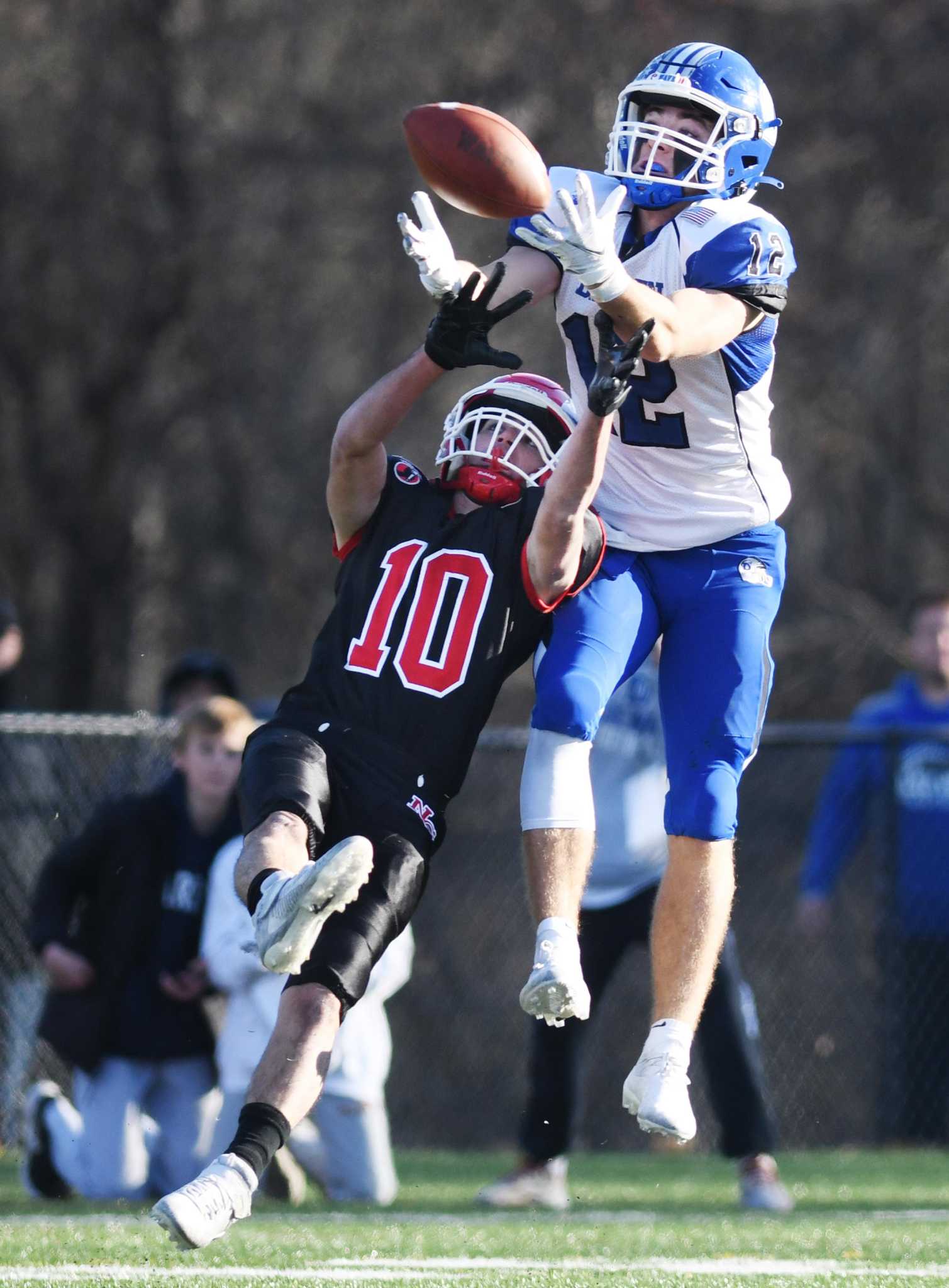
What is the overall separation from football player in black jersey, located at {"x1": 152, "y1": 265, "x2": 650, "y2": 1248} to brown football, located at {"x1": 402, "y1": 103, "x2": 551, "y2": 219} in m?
0.16

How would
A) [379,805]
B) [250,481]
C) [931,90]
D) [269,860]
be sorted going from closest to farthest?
[269,860], [379,805], [931,90], [250,481]

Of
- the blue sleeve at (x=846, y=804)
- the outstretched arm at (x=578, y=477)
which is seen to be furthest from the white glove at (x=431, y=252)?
the blue sleeve at (x=846, y=804)

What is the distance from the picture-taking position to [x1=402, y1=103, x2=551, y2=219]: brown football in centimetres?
457

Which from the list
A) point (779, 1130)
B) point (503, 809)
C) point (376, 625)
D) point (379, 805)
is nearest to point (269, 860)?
point (379, 805)

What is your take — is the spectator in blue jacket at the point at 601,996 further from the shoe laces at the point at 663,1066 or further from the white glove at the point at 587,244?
the white glove at the point at 587,244

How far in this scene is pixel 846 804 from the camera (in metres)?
8.52

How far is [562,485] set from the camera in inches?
181

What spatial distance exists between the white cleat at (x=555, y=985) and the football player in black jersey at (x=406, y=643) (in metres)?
0.14

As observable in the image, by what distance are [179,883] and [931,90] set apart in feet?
21.2

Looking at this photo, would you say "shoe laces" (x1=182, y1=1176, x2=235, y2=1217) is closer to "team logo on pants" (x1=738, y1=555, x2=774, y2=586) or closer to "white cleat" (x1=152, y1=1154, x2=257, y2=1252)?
"white cleat" (x1=152, y1=1154, x2=257, y2=1252)

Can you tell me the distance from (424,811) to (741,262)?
1373 millimetres

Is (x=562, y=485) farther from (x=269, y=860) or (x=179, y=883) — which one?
(x=179, y=883)

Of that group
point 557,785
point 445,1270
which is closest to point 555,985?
point 557,785

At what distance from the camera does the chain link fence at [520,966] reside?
27.1ft
